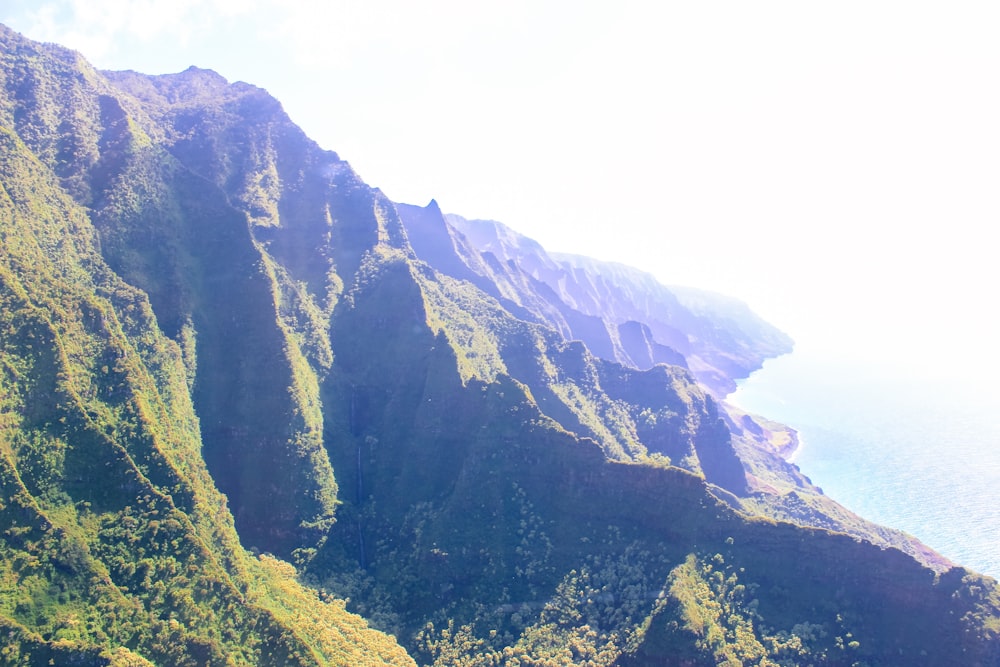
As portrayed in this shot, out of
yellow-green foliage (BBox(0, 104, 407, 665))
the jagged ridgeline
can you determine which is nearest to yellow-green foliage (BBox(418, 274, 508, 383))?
the jagged ridgeline

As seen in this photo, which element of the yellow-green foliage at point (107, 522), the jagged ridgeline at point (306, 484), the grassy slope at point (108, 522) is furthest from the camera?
the jagged ridgeline at point (306, 484)

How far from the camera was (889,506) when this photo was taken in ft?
539

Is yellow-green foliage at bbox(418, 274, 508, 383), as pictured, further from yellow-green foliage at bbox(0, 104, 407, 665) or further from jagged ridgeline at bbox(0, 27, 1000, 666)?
yellow-green foliage at bbox(0, 104, 407, 665)

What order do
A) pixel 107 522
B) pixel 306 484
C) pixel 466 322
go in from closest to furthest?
pixel 107 522, pixel 306 484, pixel 466 322

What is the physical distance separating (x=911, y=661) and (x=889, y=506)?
401 feet

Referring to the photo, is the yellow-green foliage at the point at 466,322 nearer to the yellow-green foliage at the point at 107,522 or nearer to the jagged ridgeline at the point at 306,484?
the jagged ridgeline at the point at 306,484

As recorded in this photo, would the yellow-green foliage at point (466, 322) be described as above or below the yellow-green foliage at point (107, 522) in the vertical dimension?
above

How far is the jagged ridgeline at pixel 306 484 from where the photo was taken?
206 ft

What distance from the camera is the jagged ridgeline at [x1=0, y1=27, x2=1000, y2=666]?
62.9 meters

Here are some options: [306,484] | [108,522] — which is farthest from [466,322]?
[108,522]

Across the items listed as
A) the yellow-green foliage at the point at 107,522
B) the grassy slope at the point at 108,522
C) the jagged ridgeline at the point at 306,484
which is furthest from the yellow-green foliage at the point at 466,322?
the yellow-green foliage at the point at 107,522

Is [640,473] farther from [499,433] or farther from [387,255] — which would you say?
[387,255]

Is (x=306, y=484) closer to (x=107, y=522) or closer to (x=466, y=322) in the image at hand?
(x=107, y=522)

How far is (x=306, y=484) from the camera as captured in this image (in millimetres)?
97000
